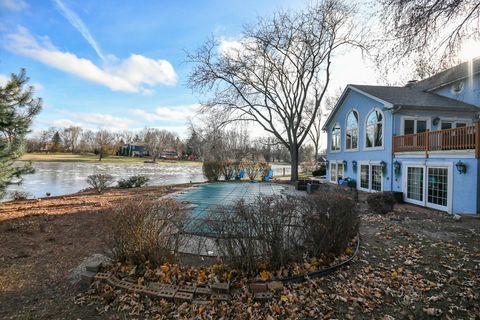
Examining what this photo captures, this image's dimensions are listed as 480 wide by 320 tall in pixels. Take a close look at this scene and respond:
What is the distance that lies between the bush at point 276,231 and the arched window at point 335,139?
16.9m

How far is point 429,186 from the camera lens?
10625 millimetres

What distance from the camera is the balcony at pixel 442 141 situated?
8.95m

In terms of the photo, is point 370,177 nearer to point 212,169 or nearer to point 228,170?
point 228,170

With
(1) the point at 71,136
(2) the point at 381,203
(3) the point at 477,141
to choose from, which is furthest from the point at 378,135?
(1) the point at 71,136

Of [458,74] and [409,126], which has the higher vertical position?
[458,74]

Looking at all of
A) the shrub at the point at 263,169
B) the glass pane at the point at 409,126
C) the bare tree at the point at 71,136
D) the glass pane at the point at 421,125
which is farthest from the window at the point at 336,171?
the bare tree at the point at 71,136

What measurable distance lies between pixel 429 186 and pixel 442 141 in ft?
6.14

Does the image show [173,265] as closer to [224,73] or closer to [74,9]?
[74,9]

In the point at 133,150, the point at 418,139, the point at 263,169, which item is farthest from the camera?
the point at 133,150

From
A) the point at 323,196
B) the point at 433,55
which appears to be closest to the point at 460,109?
the point at 433,55

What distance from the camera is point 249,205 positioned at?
4082mm

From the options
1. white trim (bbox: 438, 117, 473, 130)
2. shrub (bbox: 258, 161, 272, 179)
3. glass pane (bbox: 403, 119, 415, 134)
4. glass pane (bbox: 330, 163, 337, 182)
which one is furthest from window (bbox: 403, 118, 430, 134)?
shrub (bbox: 258, 161, 272, 179)

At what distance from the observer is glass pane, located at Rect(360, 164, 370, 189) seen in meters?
15.5

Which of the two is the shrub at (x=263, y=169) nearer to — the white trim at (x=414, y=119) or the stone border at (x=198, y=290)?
the white trim at (x=414, y=119)
